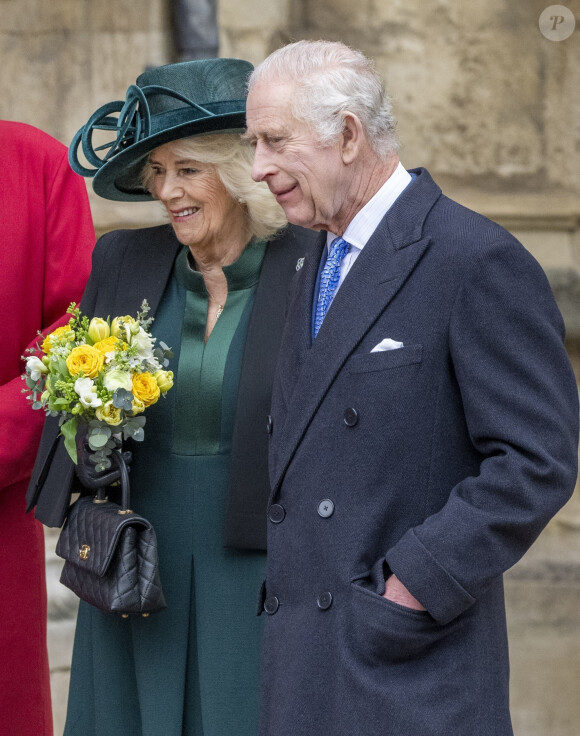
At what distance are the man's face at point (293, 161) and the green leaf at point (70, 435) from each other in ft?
2.27

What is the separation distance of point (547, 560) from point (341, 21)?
229 centimetres

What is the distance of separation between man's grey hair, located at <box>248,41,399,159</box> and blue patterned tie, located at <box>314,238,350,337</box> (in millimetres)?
196

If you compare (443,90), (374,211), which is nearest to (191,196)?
(374,211)

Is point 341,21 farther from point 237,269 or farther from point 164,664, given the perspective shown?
point 164,664

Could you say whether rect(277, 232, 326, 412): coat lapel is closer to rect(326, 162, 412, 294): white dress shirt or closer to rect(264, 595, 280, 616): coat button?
rect(326, 162, 412, 294): white dress shirt

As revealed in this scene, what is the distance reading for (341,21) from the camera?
478 cm

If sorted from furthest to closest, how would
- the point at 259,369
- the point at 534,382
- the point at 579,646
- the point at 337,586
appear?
the point at 579,646 → the point at 259,369 → the point at 337,586 → the point at 534,382

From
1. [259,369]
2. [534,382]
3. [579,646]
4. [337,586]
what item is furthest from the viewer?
[579,646]

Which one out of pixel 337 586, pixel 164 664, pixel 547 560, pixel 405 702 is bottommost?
pixel 547 560

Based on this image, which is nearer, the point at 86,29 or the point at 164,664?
the point at 164,664

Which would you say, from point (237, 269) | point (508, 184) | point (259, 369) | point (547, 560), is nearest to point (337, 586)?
point (259, 369)

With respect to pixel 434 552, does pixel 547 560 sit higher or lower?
lower

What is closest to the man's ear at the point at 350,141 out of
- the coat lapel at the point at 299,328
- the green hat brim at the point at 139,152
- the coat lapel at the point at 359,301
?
the coat lapel at the point at 359,301

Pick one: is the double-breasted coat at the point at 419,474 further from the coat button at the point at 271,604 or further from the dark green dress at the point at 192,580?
the dark green dress at the point at 192,580
